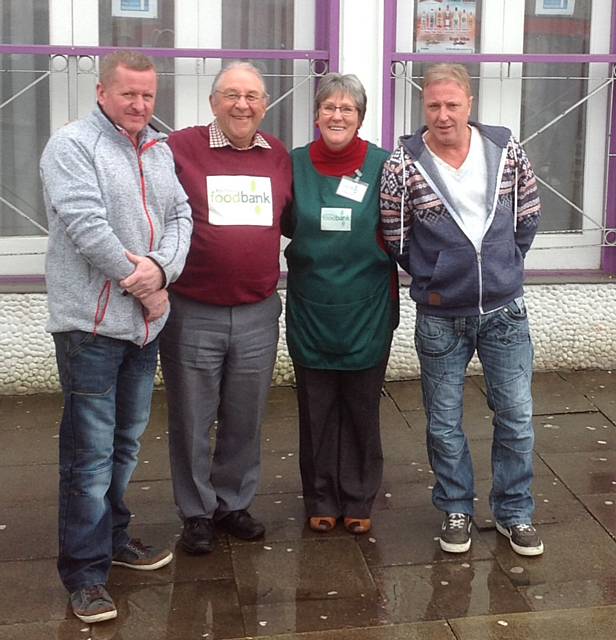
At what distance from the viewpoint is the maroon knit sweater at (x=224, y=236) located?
166 inches

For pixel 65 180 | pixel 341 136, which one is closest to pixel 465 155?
pixel 341 136

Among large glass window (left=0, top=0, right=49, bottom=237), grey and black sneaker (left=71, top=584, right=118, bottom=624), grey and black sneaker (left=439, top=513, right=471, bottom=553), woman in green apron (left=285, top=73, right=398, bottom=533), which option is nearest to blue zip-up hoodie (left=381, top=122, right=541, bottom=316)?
woman in green apron (left=285, top=73, right=398, bottom=533)

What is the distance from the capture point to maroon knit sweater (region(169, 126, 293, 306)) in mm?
4207

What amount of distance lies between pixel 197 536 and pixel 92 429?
76 centimetres

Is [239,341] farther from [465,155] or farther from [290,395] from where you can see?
[290,395]

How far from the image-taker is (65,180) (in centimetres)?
371

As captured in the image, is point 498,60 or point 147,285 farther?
point 498,60

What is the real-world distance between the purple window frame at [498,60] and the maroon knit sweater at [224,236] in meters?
2.19

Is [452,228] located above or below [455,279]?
above

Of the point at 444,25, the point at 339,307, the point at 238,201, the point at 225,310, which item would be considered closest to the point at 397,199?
the point at 339,307

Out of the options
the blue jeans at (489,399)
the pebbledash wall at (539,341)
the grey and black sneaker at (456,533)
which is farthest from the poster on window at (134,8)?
the grey and black sneaker at (456,533)

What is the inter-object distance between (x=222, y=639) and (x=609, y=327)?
11.7 feet

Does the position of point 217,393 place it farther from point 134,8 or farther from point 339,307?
point 134,8

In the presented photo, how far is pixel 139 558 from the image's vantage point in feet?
14.2
